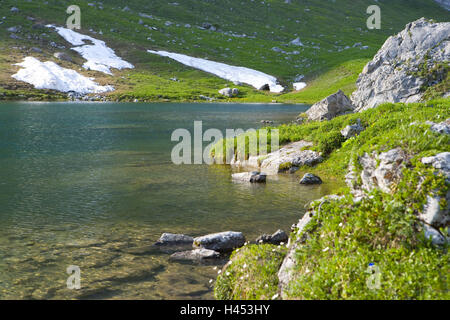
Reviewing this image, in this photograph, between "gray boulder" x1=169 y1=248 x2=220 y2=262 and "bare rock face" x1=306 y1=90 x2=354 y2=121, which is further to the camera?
"bare rock face" x1=306 y1=90 x2=354 y2=121

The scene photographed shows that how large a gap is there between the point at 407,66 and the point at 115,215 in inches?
1527

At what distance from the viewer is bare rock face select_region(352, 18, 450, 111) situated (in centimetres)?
4253

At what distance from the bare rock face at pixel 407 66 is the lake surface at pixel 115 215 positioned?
22095 mm

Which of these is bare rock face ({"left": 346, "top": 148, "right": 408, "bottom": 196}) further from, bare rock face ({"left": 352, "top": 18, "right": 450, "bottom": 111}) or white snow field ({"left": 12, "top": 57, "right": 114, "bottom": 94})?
white snow field ({"left": 12, "top": 57, "right": 114, "bottom": 94})

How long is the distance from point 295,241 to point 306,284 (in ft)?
6.13

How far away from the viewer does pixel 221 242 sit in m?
16.2

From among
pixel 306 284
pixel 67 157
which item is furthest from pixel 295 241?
pixel 67 157

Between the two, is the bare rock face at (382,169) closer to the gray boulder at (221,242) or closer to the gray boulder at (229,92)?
the gray boulder at (221,242)

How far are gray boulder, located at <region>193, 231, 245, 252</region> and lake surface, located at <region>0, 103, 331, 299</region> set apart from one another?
1385 mm

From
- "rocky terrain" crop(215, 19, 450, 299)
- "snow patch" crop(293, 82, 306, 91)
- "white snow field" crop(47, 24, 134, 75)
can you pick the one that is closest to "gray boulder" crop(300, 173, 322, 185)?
"rocky terrain" crop(215, 19, 450, 299)

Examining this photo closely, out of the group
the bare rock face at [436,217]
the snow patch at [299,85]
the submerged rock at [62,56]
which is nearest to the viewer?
the bare rock face at [436,217]

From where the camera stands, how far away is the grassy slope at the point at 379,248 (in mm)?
8414

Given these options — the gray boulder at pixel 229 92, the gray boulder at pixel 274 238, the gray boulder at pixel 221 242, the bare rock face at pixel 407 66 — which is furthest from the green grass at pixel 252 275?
the gray boulder at pixel 229 92

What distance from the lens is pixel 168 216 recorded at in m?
20.6
